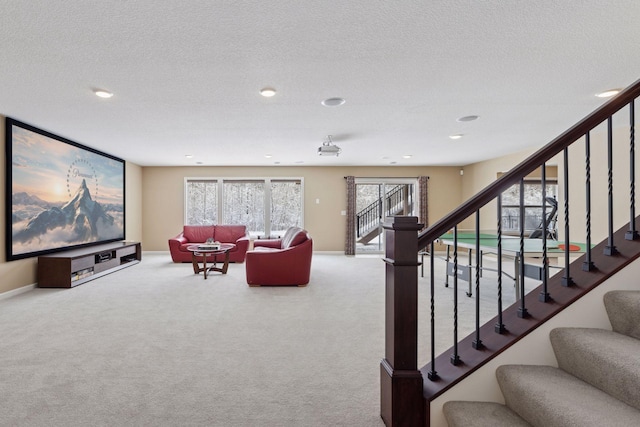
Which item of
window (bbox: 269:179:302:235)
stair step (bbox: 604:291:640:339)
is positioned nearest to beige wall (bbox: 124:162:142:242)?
window (bbox: 269:179:302:235)

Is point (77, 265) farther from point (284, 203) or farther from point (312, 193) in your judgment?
point (312, 193)

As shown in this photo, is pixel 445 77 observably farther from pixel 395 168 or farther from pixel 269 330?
pixel 395 168

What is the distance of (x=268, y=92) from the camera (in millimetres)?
3234

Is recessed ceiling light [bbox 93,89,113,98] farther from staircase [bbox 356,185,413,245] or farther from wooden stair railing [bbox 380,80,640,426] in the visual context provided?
staircase [bbox 356,185,413,245]

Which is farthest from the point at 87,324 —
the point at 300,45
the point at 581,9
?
the point at 581,9

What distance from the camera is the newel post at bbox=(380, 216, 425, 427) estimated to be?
4.84 feet

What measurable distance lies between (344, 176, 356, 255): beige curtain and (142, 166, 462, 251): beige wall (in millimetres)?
170

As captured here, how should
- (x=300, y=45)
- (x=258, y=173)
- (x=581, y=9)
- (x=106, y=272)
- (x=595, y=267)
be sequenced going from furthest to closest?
(x=258, y=173) → (x=106, y=272) → (x=300, y=45) → (x=581, y=9) → (x=595, y=267)

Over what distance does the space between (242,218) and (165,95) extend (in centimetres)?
540

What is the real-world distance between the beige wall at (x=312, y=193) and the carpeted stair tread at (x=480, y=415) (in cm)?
705

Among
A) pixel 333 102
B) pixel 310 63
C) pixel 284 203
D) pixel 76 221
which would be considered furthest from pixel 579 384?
pixel 284 203

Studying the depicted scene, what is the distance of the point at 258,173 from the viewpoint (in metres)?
8.40

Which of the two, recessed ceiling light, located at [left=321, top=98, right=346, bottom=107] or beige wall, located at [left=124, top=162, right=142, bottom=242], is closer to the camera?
recessed ceiling light, located at [left=321, top=98, right=346, bottom=107]

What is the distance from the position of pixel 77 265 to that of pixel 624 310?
6.08 meters
